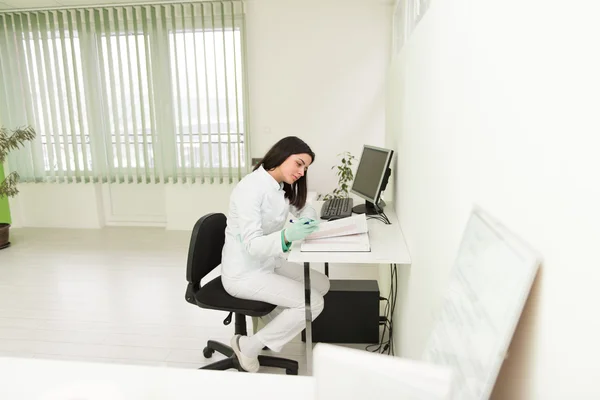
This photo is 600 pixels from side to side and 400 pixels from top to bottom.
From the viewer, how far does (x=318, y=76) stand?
459cm

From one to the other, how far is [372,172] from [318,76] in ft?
7.66

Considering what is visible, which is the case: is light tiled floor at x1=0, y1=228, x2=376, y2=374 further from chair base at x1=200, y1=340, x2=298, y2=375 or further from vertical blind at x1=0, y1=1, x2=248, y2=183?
vertical blind at x1=0, y1=1, x2=248, y2=183

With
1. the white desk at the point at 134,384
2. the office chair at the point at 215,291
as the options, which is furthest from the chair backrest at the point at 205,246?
the white desk at the point at 134,384

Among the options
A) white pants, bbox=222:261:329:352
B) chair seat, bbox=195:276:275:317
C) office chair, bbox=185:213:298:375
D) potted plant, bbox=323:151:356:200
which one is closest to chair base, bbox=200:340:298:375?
office chair, bbox=185:213:298:375

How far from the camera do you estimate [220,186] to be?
500cm

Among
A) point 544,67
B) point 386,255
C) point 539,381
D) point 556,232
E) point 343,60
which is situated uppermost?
point 343,60

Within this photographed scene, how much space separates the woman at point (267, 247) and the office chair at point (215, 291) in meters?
0.06

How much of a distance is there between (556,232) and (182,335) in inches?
99.9

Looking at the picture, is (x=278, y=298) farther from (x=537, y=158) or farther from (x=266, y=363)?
(x=537, y=158)

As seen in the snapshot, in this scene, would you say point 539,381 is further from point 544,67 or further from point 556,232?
point 544,67

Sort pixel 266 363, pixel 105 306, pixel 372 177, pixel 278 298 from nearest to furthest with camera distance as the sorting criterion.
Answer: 1. pixel 278 298
2. pixel 266 363
3. pixel 372 177
4. pixel 105 306

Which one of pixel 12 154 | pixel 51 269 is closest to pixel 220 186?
pixel 51 269

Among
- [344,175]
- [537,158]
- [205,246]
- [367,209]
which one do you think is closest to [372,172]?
[367,209]

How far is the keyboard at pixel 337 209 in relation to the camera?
2.53 m
